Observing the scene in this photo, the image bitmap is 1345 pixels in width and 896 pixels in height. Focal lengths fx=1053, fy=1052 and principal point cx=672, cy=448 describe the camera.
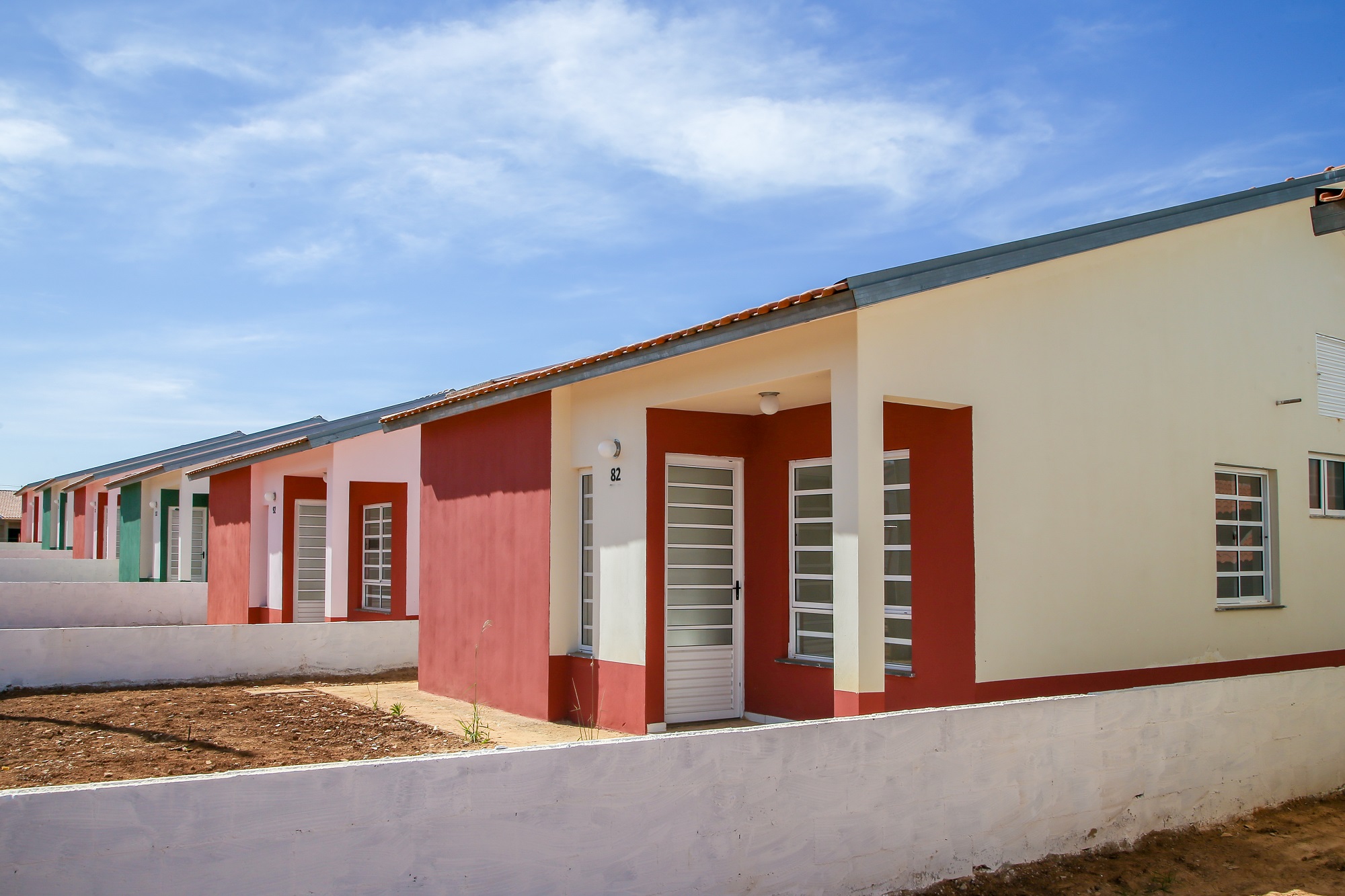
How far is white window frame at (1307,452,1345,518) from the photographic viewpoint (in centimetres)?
1007

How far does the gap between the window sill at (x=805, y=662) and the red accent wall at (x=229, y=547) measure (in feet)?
37.0

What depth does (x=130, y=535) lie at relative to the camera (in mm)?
25938

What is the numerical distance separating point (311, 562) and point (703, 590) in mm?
10193

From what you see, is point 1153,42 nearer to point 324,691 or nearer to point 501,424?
point 501,424

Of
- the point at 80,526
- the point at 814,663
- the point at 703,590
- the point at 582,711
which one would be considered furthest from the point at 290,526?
the point at 80,526

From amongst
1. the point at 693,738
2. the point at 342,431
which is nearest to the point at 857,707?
the point at 693,738

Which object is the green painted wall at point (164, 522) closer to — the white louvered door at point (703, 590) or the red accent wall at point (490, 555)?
the red accent wall at point (490, 555)

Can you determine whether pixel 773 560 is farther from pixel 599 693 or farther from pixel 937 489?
pixel 937 489

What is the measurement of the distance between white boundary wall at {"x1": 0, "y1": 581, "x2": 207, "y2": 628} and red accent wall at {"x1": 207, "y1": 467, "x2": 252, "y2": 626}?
557mm

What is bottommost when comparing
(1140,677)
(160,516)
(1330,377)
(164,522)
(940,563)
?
(1140,677)

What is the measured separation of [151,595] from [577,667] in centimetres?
1323

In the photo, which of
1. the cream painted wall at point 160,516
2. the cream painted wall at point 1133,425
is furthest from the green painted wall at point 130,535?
the cream painted wall at point 1133,425

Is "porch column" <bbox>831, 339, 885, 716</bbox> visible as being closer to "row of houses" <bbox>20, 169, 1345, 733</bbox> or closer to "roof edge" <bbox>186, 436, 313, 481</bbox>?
"row of houses" <bbox>20, 169, 1345, 733</bbox>

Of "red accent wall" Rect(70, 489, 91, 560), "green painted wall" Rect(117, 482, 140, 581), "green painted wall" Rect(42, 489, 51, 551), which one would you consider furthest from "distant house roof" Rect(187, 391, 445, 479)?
"green painted wall" Rect(42, 489, 51, 551)
